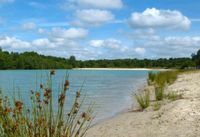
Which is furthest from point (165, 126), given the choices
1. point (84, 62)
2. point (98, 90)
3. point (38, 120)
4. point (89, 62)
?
point (89, 62)

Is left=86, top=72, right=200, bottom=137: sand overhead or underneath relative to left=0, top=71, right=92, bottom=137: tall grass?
underneath

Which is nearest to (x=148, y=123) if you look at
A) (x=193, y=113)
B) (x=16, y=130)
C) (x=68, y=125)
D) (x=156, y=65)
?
(x=193, y=113)

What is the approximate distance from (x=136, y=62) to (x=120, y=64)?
252 inches

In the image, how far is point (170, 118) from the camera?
9.70 metres

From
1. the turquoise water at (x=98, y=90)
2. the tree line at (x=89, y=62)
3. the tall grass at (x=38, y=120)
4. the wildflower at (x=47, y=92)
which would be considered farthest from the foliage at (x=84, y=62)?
the wildflower at (x=47, y=92)

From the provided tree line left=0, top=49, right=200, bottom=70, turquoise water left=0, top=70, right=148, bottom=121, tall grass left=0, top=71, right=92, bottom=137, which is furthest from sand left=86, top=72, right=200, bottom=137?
tree line left=0, top=49, right=200, bottom=70

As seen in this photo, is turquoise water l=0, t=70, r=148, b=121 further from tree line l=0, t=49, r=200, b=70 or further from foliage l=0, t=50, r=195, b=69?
foliage l=0, t=50, r=195, b=69

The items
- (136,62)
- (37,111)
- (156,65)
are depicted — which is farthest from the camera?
(136,62)

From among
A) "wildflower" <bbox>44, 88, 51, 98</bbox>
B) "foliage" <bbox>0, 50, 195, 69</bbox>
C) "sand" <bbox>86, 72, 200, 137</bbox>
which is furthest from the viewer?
"foliage" <bbox>0, 50, 195, 69</bbox>

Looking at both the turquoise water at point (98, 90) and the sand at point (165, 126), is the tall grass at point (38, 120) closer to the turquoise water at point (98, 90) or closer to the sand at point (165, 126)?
the turquoise water at point (98, 90)

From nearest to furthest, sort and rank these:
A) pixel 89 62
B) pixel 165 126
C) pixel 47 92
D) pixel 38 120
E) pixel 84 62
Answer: pixel 47 92, pixel 38 120, pixel 165 126, pixel 84 62, pixel 89 62

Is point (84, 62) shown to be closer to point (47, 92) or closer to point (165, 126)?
point (165, 126)

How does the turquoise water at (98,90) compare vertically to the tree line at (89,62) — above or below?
below

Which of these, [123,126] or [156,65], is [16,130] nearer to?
[123,126]
